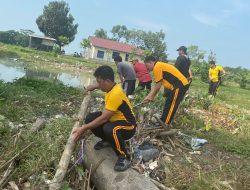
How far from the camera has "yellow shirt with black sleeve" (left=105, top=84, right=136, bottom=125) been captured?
4.61 metres

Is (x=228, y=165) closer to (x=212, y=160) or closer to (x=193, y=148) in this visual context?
(x=212, y=160)

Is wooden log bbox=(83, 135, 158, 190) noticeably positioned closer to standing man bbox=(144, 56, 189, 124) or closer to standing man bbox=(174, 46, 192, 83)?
standing man bbox=(144, 56, 189, 124)

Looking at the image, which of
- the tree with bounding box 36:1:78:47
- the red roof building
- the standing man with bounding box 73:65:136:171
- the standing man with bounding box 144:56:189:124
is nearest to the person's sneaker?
the standing man with bounding box 73:65:136:171

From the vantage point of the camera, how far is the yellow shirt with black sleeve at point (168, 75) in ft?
22.2

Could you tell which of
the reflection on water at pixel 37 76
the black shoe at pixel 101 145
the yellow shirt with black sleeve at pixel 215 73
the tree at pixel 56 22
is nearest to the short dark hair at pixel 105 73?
the black shoe at pixel 101 145

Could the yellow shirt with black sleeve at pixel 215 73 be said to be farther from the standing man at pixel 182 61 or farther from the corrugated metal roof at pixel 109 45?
the corrugated metal roof at pixel 109 45

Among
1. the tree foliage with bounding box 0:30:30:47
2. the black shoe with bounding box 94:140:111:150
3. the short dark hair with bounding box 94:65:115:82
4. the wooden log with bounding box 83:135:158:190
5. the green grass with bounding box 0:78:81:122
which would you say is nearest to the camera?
the wooden log with bounding box 83:135:158:190

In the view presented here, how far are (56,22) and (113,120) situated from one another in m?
54.6

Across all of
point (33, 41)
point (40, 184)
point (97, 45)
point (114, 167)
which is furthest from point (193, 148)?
point (33, 41)

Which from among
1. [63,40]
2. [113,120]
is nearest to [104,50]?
[63,40]

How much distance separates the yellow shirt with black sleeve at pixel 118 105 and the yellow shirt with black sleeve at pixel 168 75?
204 cm

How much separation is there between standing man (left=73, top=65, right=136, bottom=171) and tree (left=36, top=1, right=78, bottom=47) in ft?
176

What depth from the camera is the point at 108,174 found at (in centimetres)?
442

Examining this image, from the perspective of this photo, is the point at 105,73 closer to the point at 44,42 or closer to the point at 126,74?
the point at 126,74
